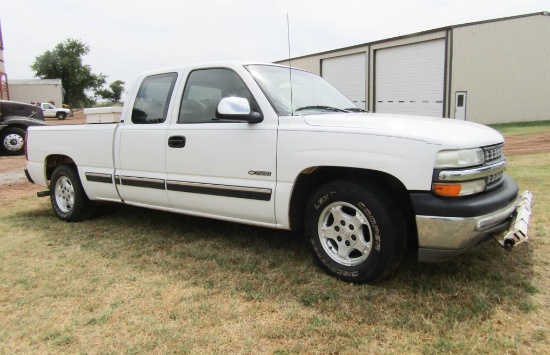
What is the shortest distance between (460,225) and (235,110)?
6.11 ft

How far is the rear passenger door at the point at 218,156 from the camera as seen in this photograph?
140 inches

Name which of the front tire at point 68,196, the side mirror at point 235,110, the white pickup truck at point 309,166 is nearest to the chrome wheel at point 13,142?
the front tire at point 68,196

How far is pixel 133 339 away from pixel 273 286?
3.55 feet

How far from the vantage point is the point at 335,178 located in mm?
3379

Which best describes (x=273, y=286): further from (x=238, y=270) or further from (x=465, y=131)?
(x=465, y=131)

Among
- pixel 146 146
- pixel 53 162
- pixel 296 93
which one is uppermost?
pixel 296 93

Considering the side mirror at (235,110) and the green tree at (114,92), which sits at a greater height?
the green tree at (114,92)

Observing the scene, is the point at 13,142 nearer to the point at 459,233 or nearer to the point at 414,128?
the point at 414,128

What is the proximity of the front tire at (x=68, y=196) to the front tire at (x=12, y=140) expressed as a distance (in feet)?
28.5

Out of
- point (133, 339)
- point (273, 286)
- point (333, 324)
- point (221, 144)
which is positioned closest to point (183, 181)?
point (221, 144)

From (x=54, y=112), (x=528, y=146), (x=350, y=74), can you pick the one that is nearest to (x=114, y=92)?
(x=54, y=112)

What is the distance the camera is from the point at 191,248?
419cm

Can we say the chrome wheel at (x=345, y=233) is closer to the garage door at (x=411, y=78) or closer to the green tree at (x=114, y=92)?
the garage door at (x=411, y=78)

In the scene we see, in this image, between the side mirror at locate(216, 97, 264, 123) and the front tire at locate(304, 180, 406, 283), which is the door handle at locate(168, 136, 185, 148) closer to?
the side mirror at locate(216, 97, 264, 123)
